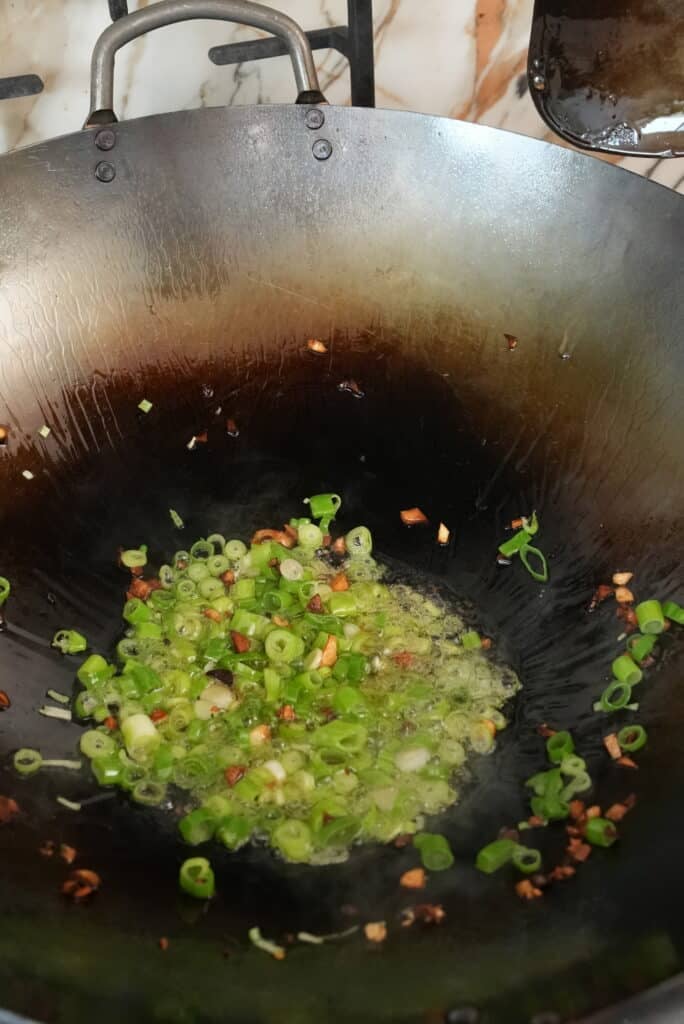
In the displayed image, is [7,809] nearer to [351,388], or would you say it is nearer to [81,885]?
[81,885]

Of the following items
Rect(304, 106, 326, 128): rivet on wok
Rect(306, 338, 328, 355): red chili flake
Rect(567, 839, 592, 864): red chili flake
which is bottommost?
Rect(567, 839, 592, 864): red chili flake

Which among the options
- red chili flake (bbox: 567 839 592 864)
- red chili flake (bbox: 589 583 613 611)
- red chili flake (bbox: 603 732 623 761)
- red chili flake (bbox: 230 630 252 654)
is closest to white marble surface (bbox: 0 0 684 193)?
red chili flake (bbox: 230 630 252 654)

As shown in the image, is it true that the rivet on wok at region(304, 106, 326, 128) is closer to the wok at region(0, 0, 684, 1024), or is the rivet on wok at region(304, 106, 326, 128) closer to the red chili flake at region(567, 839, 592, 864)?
the wok at region(0, 0, 684, 1024)

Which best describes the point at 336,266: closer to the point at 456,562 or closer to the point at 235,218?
the point at 235,218

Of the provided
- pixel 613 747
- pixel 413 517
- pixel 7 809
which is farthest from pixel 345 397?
pixel 7 809

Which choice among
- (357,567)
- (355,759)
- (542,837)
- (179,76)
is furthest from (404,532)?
(179,76)

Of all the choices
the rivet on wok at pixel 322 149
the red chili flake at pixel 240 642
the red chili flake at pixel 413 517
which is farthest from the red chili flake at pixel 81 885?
the rivet on wok at pixel 322 149
